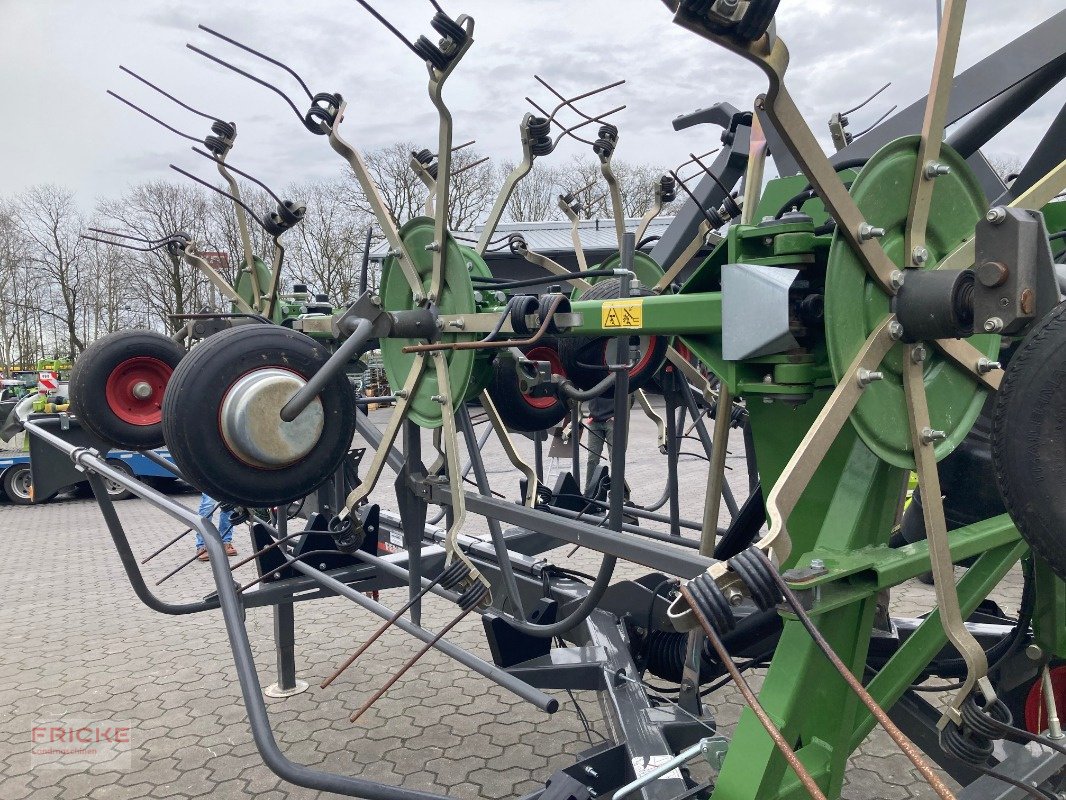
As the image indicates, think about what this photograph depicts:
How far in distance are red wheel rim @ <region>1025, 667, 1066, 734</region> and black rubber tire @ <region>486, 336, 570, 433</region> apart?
1870 millimetres

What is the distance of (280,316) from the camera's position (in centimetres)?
400

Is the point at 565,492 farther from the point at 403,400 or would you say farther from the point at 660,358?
the point at 403,400

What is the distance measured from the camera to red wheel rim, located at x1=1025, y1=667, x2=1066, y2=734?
256 centimetres

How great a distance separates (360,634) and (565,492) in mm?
1903

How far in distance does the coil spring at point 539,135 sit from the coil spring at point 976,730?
222cm

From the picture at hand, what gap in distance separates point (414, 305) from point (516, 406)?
0.83 metres

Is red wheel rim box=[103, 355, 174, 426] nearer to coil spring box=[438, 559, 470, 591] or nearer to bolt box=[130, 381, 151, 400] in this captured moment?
bolt box=[130, 381, 151, 400]

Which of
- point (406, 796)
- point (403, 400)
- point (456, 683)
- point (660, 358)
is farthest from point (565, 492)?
point (406, 796)

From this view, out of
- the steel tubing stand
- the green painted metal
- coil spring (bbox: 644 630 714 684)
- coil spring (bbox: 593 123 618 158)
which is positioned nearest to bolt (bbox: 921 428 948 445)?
coil spring (bbox: 644 630 714 684)

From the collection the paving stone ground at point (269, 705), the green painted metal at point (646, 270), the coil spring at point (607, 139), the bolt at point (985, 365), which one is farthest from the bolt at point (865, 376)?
the coil spring at point (607, 139)

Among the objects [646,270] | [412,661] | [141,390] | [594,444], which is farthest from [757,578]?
[594,444]

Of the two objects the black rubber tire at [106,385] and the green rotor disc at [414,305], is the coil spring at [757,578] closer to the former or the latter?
the green rotor disc at [414,305]

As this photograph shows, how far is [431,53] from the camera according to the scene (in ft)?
7.73

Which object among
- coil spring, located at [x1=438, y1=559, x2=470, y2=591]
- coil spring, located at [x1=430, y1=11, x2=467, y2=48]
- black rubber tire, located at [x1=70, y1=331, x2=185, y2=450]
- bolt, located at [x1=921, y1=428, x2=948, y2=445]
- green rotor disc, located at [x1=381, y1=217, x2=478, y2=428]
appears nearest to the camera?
bolt, located at [x1=921, y1=428, x2=948, y2=445]
